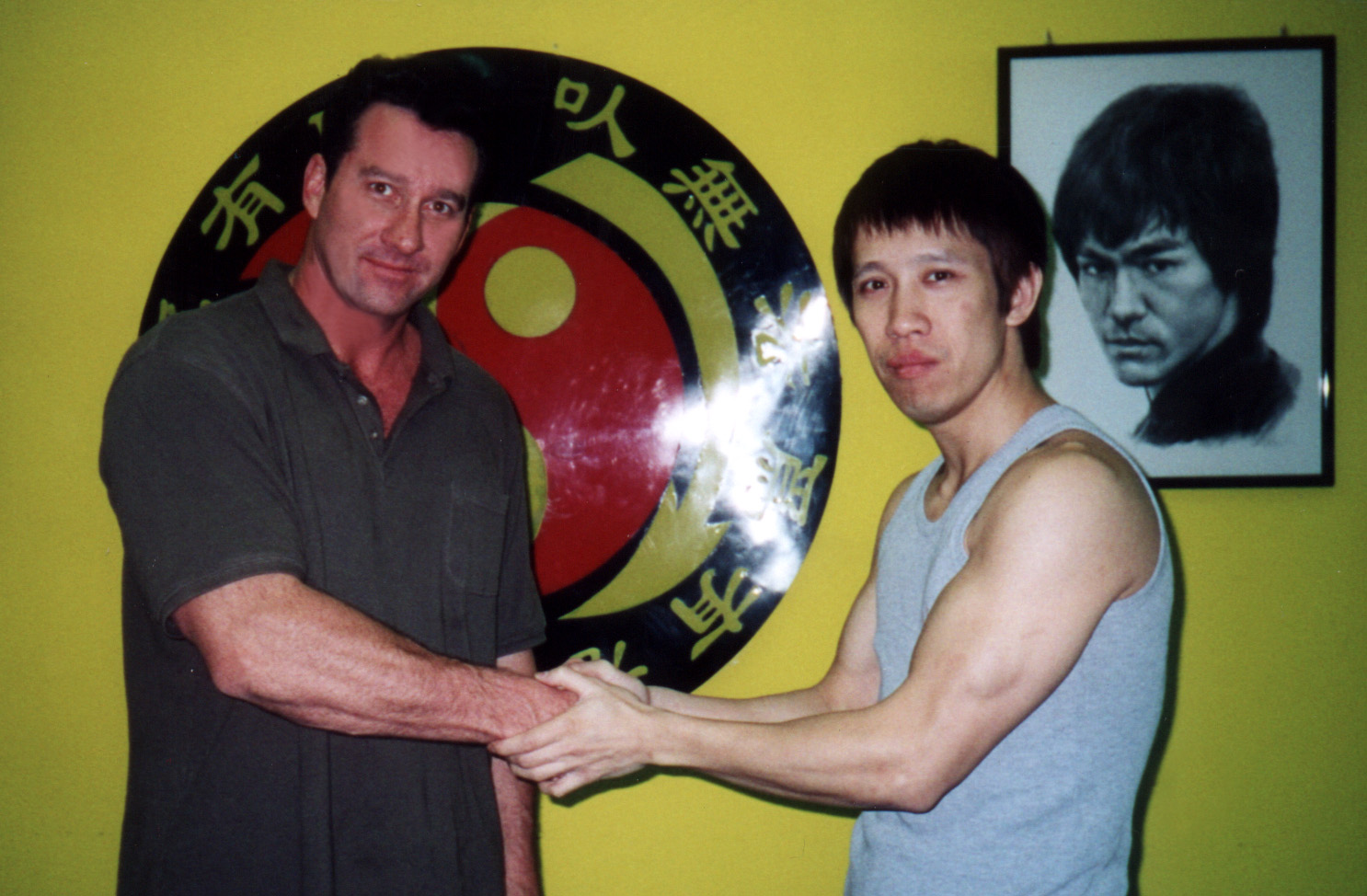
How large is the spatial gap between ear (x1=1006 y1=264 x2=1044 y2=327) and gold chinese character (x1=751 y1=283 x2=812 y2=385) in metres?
0.47

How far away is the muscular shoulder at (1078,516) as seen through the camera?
37.3 inches

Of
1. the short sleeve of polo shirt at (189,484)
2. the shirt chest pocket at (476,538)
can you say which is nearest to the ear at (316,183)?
the short sleeve of polo shirt at (189,484)

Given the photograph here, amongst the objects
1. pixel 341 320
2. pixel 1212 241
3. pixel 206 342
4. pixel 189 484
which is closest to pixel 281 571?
pixel 189 484

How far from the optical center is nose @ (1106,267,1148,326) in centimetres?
155

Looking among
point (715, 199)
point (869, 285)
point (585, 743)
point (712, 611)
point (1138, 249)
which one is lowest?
point (585, 743)

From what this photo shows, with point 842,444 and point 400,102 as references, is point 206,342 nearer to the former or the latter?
point 400,102

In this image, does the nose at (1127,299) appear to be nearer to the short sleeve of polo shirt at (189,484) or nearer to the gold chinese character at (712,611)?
the gold chinese character at (712,611)

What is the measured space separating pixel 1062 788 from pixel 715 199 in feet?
3.60

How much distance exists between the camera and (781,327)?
1.59 meters

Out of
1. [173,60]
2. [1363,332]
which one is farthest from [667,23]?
[1363,332]

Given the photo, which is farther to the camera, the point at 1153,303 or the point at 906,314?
the point at 1153,303

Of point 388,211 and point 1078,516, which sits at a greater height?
point 388,211

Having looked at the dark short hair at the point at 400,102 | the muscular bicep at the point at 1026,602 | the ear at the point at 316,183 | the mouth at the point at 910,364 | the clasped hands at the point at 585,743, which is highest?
the dark short hair at the point at 400,102

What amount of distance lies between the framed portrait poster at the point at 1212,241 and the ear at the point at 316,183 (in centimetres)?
119
